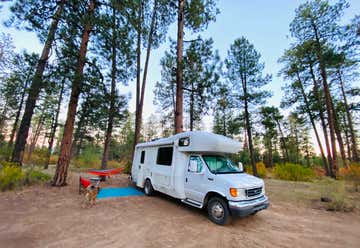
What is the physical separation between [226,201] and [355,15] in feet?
49.1

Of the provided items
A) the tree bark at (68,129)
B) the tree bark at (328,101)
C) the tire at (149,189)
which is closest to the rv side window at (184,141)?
the tire at (149,189)

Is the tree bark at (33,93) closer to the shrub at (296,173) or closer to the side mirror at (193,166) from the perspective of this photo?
the side mirror at (193,166)

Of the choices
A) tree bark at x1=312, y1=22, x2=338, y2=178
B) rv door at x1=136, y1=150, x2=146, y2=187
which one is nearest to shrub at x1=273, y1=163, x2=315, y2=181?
tree bark at x1=312, y1=22, x2=338, y2=178

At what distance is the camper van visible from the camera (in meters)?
3.75

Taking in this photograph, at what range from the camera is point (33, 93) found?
6410 millimetres

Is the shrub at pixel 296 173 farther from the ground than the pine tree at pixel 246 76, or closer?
closer

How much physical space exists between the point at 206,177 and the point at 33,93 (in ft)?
25.0

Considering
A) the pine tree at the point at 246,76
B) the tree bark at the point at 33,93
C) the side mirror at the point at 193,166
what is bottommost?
the side mirror at the point at 193,166

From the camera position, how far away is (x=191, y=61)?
8266 mm

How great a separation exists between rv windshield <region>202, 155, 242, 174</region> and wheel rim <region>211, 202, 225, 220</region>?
0.83 m

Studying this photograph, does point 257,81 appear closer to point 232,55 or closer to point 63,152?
point 232,55

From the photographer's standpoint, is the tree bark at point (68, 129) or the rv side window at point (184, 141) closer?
the rv side window at point (184, 141)

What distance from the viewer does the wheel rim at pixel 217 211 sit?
3.89 metres

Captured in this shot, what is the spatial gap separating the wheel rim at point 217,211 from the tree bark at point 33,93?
304 inches
